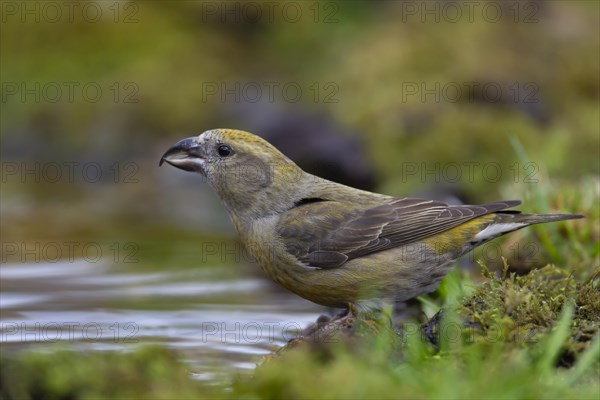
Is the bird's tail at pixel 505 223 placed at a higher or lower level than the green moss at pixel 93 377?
higher

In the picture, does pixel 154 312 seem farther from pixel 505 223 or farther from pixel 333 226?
pixel 505 223

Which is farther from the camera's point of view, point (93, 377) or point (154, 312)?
point (154, 312)

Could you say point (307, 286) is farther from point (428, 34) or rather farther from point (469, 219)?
point (428, 34)

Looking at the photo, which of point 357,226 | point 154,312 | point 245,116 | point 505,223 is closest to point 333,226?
point 357,226

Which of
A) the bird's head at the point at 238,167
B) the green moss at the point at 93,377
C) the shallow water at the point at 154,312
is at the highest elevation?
the bird's head at the point at 238,167

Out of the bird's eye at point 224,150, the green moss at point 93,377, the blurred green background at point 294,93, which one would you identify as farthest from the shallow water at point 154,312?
the blurred green background at point 294,93

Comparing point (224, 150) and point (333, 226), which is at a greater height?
point (224, 150)

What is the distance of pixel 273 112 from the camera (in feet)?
43.1

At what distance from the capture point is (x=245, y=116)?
13352 mm

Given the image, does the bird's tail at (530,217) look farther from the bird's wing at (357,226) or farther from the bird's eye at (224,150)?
the bird's eye at (224,150)

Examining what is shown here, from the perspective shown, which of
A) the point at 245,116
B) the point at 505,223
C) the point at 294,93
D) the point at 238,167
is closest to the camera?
the point at 505,223

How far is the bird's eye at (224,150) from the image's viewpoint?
275 inches

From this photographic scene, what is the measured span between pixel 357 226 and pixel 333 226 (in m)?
0.17

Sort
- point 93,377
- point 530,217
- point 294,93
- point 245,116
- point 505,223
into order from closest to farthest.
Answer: point 93,377 < point 530,217 < point 505,223 < point 245,116 < point 294,93
